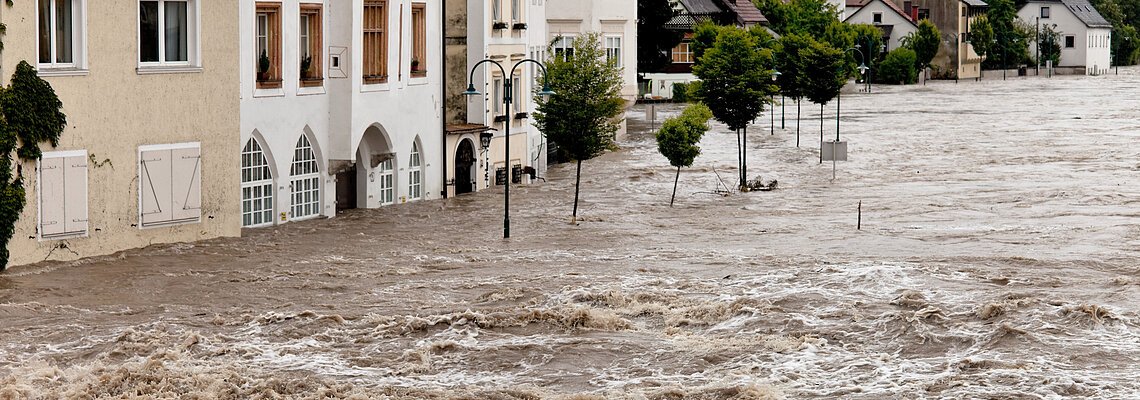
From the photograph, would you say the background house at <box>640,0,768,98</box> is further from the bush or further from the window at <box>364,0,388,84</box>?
the window at <box>364,0,388,84</box>

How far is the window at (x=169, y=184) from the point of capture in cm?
3697

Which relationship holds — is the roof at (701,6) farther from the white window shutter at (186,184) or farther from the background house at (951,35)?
the white window shutter at (186,184)

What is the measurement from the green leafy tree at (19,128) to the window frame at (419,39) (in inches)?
646

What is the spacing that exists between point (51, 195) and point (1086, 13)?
16664cm


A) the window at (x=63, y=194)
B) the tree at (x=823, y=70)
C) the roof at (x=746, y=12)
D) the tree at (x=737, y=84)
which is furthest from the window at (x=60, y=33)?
the roof at (x=746, y=12)

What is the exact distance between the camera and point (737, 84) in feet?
187

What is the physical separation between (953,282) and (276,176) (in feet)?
57.0

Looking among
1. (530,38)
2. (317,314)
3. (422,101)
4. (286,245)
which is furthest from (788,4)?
(317,314)

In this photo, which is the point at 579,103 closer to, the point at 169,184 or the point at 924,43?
the point at 169,184

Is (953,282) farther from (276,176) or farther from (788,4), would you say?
(788,4)

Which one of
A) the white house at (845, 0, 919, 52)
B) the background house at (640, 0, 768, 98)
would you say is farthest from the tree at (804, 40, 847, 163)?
the white house at (845, 0, 919, 52)

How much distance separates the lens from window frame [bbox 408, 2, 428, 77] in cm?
4931

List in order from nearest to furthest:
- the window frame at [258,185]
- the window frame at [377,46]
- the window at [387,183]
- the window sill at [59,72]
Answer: the window sill at [59,72], the window frame at [258,185], the window frame at [377,46], the window at [387,183]

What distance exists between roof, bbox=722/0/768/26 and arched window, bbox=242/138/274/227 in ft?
260
